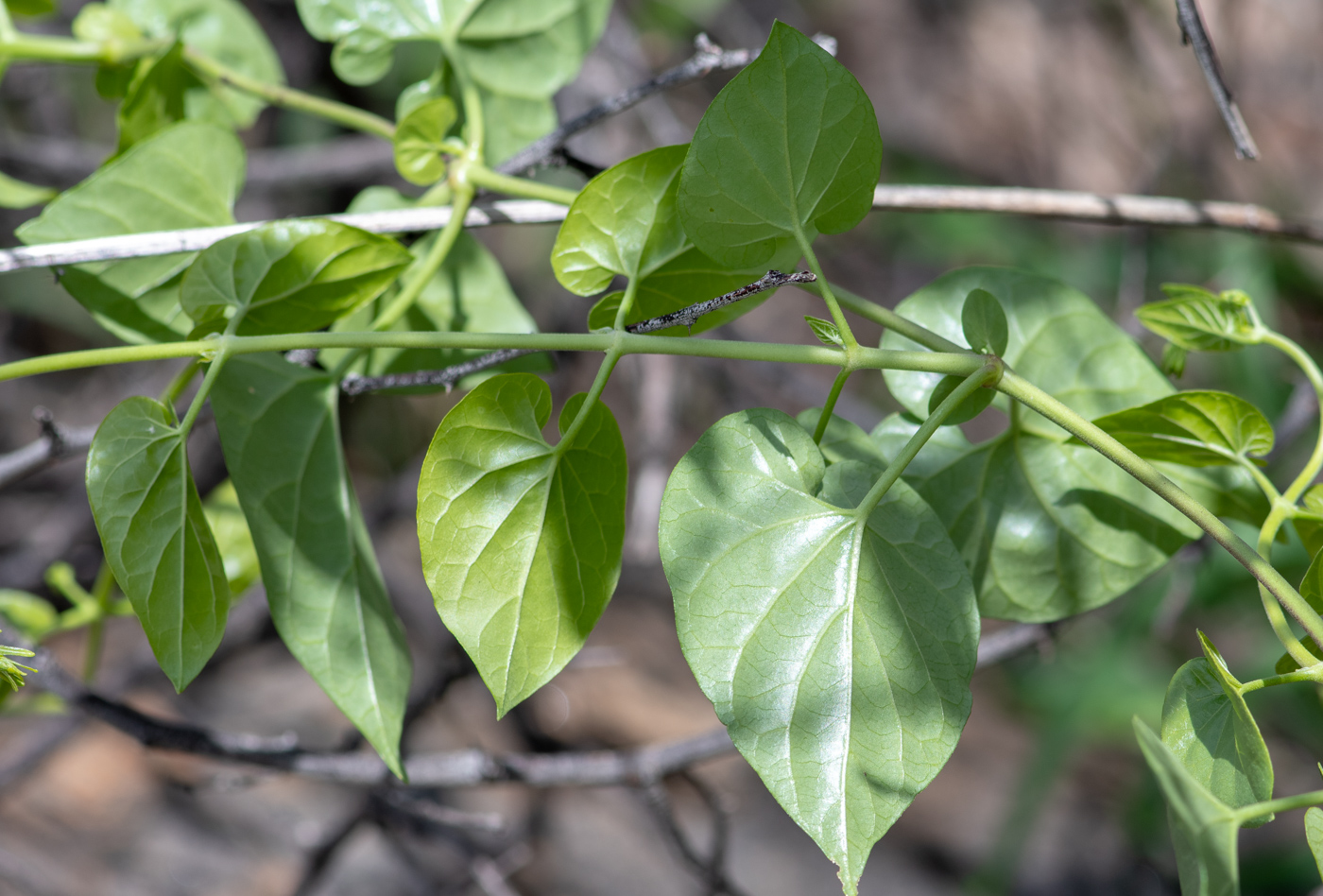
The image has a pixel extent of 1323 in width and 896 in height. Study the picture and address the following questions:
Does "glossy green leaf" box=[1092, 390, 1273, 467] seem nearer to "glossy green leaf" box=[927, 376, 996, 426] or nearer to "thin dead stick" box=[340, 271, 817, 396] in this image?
"glossy green leaf" box=[927, 376, 996, 426]

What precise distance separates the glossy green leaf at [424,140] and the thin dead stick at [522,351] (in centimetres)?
15

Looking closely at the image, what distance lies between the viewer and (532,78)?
0.74m

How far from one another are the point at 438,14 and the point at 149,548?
48cm

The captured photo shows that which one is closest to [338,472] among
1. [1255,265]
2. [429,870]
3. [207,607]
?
[207,607]

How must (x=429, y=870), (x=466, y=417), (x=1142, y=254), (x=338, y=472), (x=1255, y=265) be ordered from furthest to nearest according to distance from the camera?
(x=1255, y=265), (x=1142, y=254), (x=429, y=870), (x=338, y=472), (x=466, y=417)

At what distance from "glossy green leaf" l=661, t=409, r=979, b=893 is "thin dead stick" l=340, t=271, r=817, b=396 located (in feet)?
0.20

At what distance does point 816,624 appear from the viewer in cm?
43

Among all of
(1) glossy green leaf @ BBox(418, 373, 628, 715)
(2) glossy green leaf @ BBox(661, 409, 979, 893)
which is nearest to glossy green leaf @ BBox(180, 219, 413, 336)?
(1) glossy green leaf @ BBox(418, 373, 628, 715)

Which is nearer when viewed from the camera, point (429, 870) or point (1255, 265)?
point (429, 870)

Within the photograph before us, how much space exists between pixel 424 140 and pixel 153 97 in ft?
0.79

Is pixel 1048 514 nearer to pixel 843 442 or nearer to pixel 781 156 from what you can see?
pixel 843 442

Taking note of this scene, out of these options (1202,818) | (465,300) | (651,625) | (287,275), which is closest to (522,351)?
(287,275)

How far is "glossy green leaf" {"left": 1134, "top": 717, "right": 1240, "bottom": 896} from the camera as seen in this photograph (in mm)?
338

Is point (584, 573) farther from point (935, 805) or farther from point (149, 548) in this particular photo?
point (935, 805)
